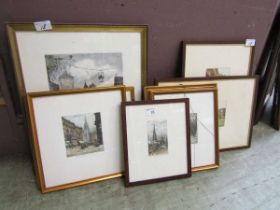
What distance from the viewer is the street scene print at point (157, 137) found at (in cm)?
107

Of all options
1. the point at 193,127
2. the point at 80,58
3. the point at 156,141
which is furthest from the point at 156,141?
the point at 80,58

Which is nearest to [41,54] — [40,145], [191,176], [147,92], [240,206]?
[40,145]

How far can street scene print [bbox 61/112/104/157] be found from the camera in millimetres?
1022

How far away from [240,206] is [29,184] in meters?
1.05

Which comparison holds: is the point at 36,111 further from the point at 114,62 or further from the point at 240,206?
the point at 240,206

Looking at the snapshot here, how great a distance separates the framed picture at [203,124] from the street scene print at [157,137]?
182 mm

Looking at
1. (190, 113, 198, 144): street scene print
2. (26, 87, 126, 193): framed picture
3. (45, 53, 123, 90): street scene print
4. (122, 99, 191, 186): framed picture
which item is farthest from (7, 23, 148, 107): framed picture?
(190, 113, 198, 144): street scene print

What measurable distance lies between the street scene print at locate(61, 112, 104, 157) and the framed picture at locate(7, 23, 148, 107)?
0.65 ft

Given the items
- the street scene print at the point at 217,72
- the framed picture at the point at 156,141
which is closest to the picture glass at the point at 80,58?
the framed picture at the point at 156,141

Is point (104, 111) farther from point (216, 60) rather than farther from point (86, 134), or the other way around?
point (216, 60)

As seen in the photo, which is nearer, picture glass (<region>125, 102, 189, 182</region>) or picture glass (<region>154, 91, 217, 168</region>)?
picture glass (<region>125, 102, 189, 182</region>)

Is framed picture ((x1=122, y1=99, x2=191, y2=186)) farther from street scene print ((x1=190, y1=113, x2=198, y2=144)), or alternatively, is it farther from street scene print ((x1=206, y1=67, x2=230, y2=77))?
street scene print ((x1=206, y1=67, x2=230, y2=77))

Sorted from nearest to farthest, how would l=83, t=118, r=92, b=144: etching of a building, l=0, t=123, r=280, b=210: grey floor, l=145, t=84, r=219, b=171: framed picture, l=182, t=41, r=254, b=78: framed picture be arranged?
1. l=0, t=123, r=280, b=210: grey floor
2. l=83, t=118, r=92, b=144: etching of a building
3. l=145, t=84, r=219, b=171: framed picture
4. l=182, t=41, r=254, b=78: framed picture

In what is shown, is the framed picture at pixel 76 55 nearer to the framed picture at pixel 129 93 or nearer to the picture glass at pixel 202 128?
the framed picture at pixel 129 93
